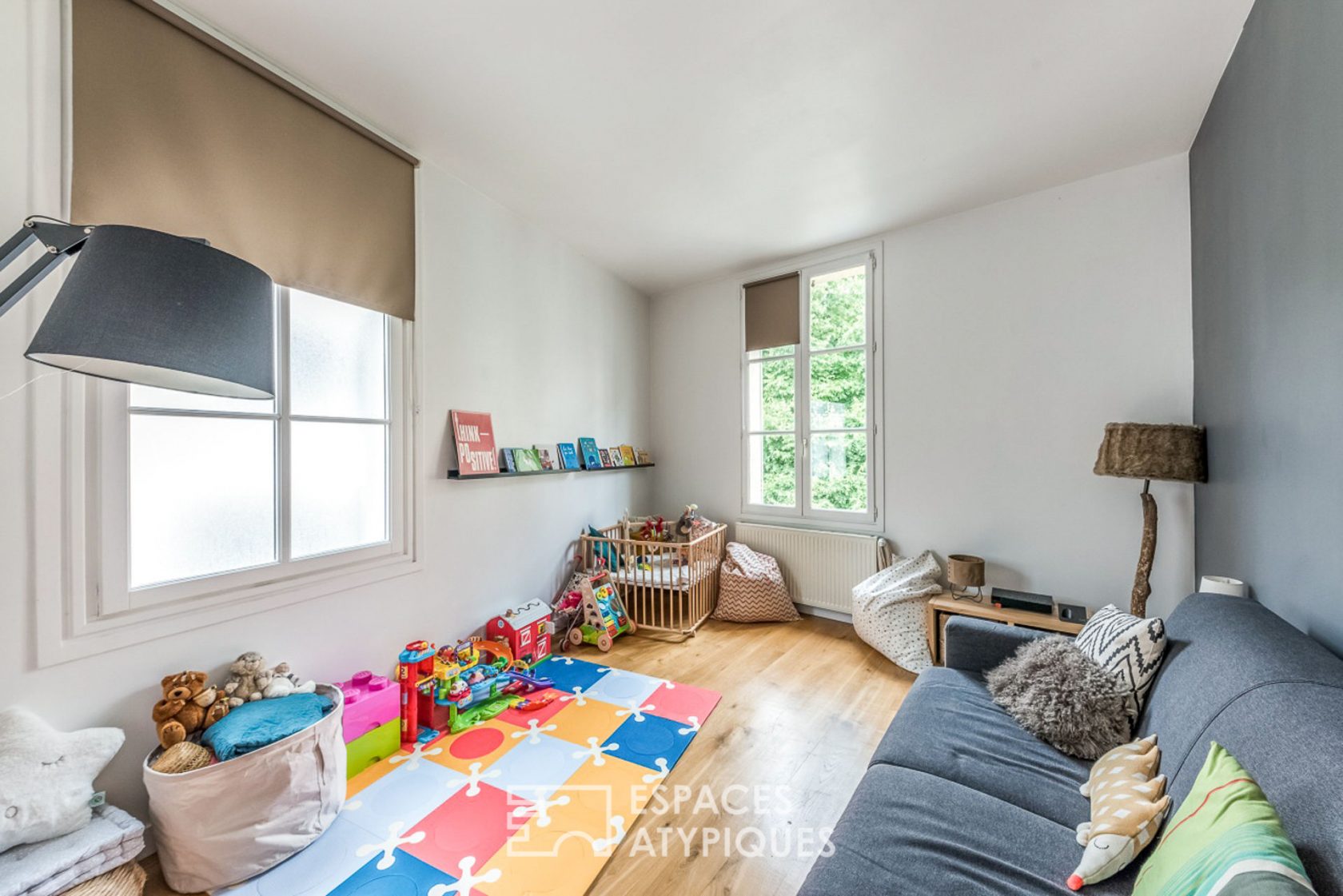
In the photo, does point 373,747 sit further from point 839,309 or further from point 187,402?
point 839,309

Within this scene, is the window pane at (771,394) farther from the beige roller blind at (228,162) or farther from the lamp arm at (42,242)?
the lamp arm at (42,242)

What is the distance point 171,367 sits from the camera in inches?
30.3

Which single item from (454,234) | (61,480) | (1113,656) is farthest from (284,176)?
(1113,656)

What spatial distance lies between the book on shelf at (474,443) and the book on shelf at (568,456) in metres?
0.57

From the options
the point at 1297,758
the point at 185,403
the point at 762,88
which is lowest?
the point at 1297,758

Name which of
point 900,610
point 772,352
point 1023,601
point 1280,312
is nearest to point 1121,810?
point 1280,312

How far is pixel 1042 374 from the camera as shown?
2.73 m

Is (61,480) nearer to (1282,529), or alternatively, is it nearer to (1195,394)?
(1282,529)

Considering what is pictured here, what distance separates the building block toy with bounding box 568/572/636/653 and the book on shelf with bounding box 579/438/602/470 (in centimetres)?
78

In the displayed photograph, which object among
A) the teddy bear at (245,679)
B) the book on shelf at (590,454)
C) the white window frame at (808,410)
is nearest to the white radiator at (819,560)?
the white window frame at (808,410)

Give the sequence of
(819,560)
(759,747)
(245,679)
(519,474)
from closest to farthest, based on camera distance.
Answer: (245,679) → (759,747) → (519,474) → (819,560)

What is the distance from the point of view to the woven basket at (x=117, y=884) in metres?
1.22

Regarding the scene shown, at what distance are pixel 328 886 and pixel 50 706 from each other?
941mm

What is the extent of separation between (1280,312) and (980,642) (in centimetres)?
137
